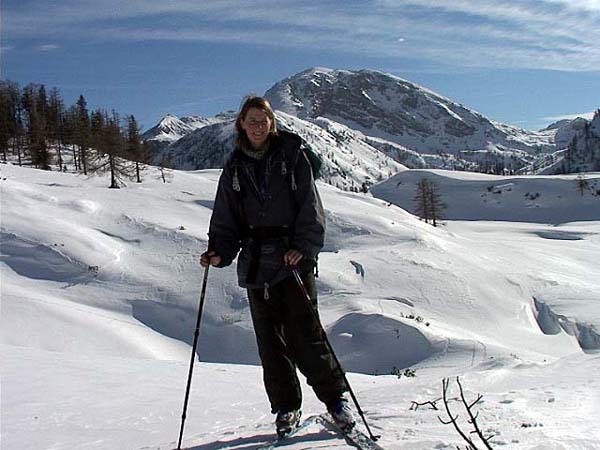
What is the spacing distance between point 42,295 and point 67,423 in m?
10.6

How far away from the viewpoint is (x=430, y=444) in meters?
3.94

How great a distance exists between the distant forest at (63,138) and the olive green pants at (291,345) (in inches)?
1198

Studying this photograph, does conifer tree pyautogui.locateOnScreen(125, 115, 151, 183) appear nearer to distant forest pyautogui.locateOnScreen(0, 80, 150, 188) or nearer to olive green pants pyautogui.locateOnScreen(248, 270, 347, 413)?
distant forest pyautogui.locateOnScreen(0, 80, 150, 188)

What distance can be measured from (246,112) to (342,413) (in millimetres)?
2610

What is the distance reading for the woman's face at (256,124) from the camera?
4586 mm

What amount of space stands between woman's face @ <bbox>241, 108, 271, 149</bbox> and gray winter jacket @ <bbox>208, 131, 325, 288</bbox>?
126 mm

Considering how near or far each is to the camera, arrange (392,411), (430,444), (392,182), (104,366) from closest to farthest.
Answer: (430,444) → (392,411) → (104,366) → (392,182)

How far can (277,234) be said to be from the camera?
460cm

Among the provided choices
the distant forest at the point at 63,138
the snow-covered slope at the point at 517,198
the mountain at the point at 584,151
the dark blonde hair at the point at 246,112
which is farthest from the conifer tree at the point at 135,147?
the mountain at the point at 584,151

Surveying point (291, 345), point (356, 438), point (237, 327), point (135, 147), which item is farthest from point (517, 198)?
point (356, 438)

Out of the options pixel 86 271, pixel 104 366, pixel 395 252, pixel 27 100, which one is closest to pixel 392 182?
pixel 27 100

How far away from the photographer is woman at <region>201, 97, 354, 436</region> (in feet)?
15.0

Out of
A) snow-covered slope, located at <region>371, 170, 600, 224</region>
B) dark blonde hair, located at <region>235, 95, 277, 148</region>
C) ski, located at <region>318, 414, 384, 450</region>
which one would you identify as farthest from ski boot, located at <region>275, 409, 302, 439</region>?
snow-covered slope, located at <region>371, 170, 600, 224</region>

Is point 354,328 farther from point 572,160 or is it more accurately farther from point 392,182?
point 572,160
